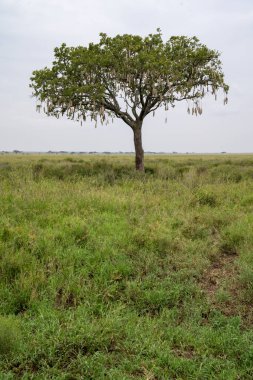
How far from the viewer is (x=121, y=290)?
6.88 m

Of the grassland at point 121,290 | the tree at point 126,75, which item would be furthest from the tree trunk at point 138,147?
the grassland at point 121,290

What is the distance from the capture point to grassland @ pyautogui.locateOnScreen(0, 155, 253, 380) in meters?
4.88

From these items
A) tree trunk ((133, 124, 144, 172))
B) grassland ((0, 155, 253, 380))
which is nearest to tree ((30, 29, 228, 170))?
tree trunk ((133, 124, 144, 172))

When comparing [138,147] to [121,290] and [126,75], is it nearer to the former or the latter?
[126,75]

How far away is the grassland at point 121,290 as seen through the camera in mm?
4875

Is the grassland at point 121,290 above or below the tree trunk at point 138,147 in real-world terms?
below

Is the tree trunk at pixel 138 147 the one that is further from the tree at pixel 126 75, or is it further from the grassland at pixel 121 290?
the grassland at pixel 121 290

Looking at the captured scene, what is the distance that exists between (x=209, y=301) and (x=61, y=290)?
263cm

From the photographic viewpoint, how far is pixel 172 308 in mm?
6383

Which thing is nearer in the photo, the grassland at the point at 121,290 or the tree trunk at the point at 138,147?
the grassland at the point at 121,290

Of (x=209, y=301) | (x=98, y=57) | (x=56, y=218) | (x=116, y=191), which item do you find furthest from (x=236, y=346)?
(x=98, y=57)

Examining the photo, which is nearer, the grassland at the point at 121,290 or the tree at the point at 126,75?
the grassland at the point at 121,290

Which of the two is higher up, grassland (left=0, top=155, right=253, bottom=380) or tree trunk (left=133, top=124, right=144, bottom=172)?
tree trunk (left=133, top=124, right=144, bottom=172)

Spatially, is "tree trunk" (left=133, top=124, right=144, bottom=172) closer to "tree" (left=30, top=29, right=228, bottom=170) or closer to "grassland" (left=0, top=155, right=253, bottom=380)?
"tree" (left=30, top=29, right=228, bottom=170)
